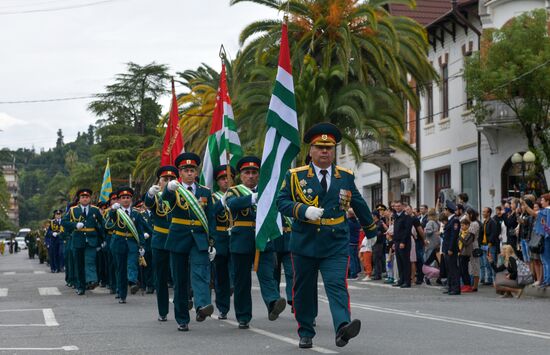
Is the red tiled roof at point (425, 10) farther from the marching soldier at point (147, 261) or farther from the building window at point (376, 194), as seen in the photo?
the marching soldier at point (147, 261)

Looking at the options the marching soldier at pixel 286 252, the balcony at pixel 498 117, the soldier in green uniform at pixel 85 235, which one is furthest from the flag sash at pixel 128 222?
the balcony at pixel 498 117

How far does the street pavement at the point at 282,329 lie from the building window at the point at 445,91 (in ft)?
68.4

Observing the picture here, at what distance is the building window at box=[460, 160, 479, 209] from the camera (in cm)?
3853

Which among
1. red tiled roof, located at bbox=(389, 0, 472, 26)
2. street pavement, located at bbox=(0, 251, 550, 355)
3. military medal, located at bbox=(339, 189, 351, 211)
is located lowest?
street pavement, located at bbox=(0, 251, 550, 355)

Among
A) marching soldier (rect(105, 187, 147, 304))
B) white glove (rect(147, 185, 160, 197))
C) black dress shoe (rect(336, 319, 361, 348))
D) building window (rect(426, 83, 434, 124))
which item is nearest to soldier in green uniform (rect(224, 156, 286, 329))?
white glove (rect(147, 185, 160, 197))

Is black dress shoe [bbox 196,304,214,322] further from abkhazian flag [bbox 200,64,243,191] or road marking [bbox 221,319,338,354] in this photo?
abkhazian flag [bbox 200,64,243,191]

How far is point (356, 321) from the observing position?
33.6 ft

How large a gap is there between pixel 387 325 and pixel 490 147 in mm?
23977

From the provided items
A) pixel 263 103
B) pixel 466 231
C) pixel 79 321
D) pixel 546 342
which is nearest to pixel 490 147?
pixel 263 103

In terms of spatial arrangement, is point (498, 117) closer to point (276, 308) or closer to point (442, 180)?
point (442, 180)

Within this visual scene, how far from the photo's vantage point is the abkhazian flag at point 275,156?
1247 centimetres

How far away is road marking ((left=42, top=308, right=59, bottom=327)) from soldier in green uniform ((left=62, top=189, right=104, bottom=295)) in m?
5.16

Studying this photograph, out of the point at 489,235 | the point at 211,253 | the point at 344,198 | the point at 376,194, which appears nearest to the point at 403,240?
the point at 489,235

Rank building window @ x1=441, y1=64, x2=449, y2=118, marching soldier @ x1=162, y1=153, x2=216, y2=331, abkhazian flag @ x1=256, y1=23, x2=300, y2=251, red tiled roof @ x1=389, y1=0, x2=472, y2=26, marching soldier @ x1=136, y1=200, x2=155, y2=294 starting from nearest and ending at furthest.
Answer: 1. abkhazian flag @ x1=256, y1=23, x2=300, y2=251
2. marching soldier @ x1=162, y1=153, x2=216, y2=331
3. marching soldier @ x1=136, y1=200, x2=155, y2=294
4. building window @ x1=441, y1=64, x2=449, y2=118
5. red tiled roof @ x1=389, y1=0, x2=472, y2=26
